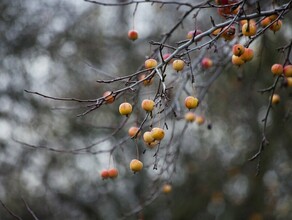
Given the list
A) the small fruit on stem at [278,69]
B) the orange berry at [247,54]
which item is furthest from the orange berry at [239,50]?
the small fruit on stem at [278,69]

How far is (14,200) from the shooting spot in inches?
294

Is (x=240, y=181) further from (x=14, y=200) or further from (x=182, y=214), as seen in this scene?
(x=14, y=200)

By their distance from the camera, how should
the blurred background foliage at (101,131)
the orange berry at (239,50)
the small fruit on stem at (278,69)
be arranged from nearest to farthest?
the orange berry at (239,50), the small fruit on stem at (278,69), the blurred background foliage at (101,131)

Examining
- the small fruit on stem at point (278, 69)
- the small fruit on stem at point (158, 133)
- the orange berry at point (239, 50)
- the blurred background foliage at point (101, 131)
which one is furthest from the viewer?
the blurred background foliage at point (101, 131)

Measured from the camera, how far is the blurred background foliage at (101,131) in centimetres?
693

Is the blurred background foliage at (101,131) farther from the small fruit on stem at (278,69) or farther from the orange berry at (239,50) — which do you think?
the orange berry at (239,50)

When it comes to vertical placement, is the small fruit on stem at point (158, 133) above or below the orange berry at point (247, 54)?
below

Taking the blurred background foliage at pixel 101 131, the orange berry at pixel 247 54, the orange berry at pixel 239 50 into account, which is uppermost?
the blurred background foliage at pixel 101 131

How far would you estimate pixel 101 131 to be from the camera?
27.6ft

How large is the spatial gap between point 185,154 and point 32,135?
134 inches

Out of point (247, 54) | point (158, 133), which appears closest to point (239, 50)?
point (247, 54)

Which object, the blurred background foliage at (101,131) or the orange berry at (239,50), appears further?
the blurred background foliage at (101,131)

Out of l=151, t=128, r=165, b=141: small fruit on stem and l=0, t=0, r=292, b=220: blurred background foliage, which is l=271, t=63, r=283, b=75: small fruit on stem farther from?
l=0, t=0, r=292, b=220: blurred background foliage

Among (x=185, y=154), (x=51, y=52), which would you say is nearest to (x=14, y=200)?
(x=51, y=52)
